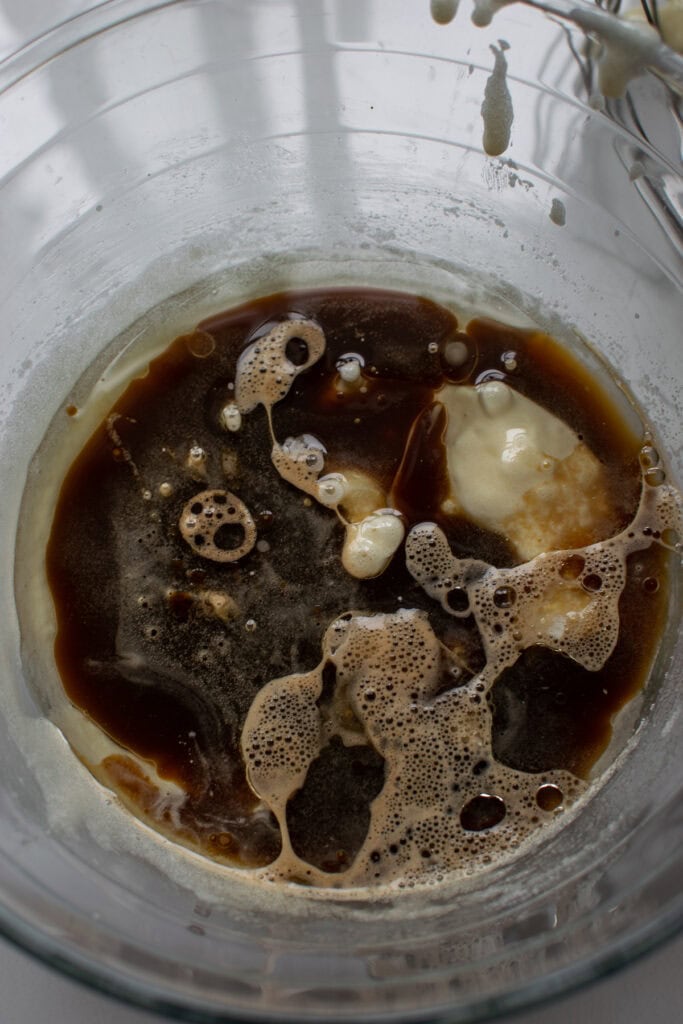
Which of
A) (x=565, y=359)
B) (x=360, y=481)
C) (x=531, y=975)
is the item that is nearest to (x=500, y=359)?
(x=565, y=359)

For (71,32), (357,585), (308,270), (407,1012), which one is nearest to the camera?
(407,1012)

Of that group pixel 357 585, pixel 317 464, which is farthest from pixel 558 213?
pixel 357 585

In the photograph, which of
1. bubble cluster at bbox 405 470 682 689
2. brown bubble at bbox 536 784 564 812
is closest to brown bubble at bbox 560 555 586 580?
bubble cluster at bbox 405 470 682 689

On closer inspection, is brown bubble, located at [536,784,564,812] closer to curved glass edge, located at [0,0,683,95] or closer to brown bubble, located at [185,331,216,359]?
brown bubble, located at [185,331,216,359]

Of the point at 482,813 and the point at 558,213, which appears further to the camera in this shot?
the point at 558,213

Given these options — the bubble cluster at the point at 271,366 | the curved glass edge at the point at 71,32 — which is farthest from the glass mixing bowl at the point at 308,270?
the bubble cluster at the point at 271,366

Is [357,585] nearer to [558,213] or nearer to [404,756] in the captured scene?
[404,756]
